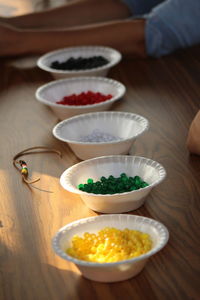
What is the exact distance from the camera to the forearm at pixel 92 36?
255 centimetres

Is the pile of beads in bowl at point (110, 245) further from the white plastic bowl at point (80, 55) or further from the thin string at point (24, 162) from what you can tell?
the white plastic bowl at point (80, 55)

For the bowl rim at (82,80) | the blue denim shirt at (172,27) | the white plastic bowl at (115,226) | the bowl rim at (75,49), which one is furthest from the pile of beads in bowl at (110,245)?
the blue denim shirt at (172,27)

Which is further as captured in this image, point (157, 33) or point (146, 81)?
point (157, 33)

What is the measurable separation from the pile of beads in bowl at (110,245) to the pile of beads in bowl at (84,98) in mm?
805

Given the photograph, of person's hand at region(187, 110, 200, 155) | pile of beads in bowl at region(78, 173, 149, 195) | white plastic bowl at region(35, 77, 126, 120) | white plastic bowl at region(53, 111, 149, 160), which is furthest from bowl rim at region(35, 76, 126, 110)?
pile of beads in bowl at region(78, 173, 149, 195)

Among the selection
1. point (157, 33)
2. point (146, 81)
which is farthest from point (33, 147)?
point (157, 33)

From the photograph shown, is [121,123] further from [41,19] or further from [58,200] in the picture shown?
[41,19]

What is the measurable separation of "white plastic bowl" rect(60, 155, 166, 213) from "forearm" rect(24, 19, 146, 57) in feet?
3.39

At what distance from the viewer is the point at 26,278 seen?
1257 mm

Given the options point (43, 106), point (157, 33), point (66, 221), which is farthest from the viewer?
point (157, 33)

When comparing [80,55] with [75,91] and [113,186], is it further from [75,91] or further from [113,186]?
[113,186]

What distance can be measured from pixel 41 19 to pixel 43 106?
76cm

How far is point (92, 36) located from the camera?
258cm

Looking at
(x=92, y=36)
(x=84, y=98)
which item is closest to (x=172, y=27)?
(x=92, y=36)
